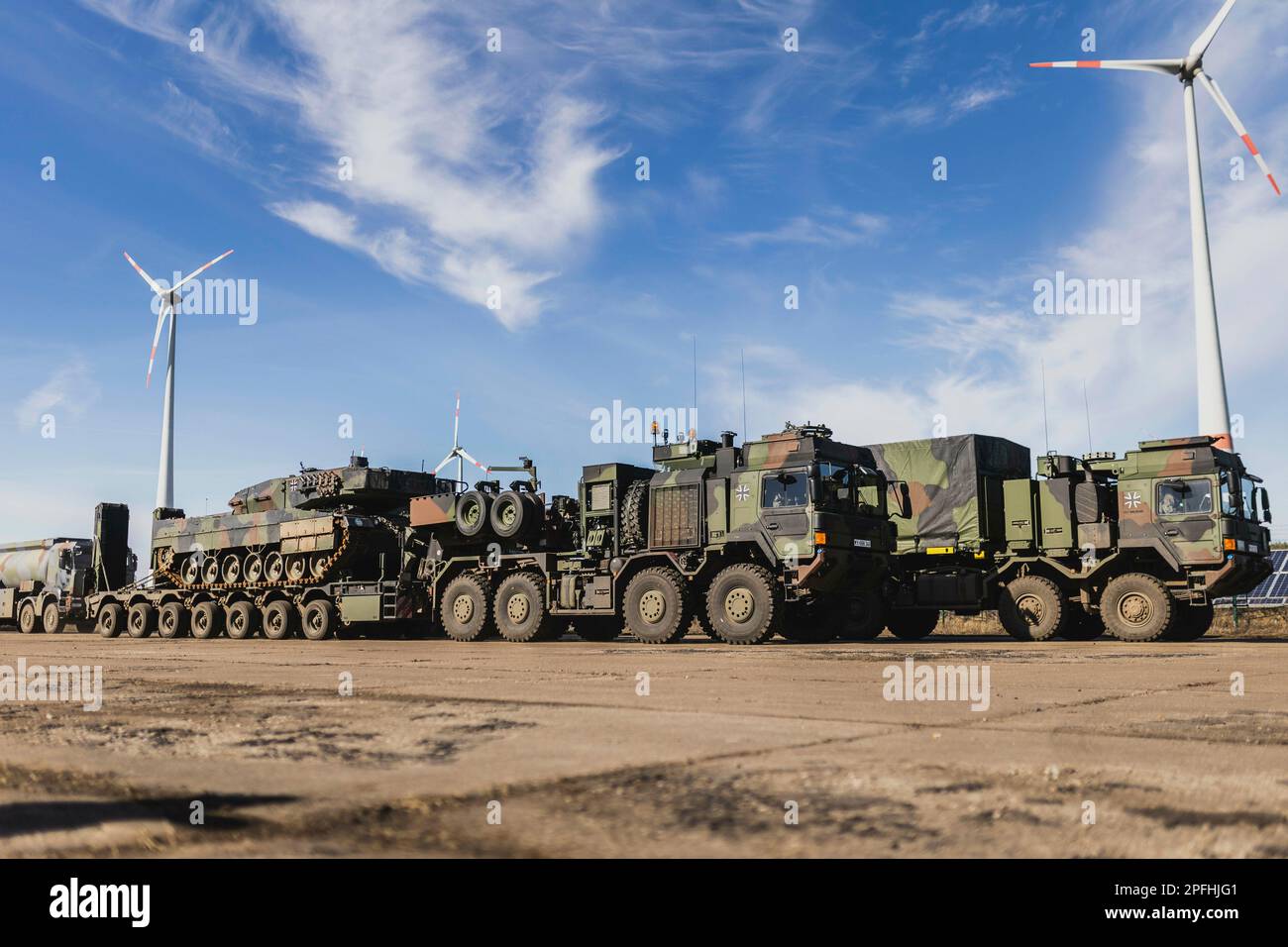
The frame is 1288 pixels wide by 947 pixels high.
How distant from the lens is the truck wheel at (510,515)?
61.1 ft

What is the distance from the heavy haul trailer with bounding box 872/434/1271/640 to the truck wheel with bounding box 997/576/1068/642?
0.02 m

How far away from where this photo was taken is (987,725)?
4.95 meters

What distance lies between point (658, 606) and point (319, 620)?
887 centimetres

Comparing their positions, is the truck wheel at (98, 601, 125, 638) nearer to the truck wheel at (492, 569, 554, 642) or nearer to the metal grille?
the truck wheel at (492, 569, 554, 642)

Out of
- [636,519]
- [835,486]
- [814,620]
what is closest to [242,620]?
[636,519]

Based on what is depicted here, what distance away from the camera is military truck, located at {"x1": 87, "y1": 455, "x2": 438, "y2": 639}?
71.2 ft

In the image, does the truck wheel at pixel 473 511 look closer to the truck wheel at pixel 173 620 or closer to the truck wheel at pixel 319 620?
the truck wheel at pixel 319 620

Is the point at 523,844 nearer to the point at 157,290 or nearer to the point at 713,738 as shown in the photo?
the point at 713,738

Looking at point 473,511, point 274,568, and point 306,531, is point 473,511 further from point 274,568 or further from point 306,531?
point 274,568

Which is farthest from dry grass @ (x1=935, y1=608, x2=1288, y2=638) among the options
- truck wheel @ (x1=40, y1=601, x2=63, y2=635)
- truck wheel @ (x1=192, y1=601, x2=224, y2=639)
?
truck wheel @ (x1=40, y1=601, x2=63, y2=635)

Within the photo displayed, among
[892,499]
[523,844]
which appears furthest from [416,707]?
[892,499]

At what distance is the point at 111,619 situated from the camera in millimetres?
27031

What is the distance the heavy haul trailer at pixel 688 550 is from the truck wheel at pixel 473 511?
0.09 ft
